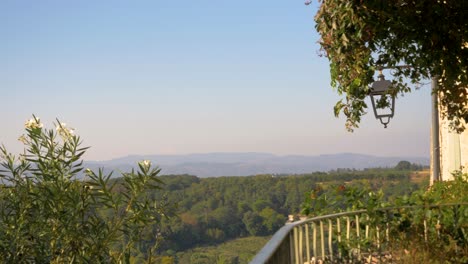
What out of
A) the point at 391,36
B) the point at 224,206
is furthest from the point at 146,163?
the point at 224,206

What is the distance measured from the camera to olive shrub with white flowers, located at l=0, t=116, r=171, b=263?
646 centimetres

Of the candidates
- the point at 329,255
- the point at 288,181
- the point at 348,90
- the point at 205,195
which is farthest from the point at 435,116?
the point at 205,195

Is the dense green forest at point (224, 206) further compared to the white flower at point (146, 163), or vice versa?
the dense green forest at point (224, 206)

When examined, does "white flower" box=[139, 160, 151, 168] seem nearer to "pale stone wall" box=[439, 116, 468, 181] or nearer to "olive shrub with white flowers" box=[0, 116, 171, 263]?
"olive shrub with white flowers" box=[0, 116, 171, 263]

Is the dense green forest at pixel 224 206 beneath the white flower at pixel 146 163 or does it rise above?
beneath

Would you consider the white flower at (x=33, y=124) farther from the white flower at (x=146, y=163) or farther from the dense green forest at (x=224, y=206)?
the dense green forest at (x=224, y=206)

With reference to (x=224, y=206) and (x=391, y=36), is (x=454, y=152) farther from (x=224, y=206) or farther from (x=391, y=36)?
(x=224, y=206)

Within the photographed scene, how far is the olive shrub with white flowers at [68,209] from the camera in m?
6.46

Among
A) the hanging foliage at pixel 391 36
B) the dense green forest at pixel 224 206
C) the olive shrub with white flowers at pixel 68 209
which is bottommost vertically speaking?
the dense green forest at pixel 224 206

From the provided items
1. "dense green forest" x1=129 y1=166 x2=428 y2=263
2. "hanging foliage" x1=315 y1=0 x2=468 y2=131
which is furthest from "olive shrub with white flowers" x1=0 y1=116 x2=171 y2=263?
"dense green forest" x1=129 y1=166 x2=428 y2=263

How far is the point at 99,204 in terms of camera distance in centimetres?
654

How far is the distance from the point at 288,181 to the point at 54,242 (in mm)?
58458

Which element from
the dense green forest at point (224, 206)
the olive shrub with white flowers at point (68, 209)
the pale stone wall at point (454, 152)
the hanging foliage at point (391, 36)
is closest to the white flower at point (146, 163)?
the olive shrub with white flowers at point (68, 209)

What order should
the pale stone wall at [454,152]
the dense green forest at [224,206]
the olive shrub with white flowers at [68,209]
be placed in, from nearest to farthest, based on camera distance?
the olive shrub with white flowers at [68,209], the pale stone wall at [454,152], the dense green forest at [224,206]
